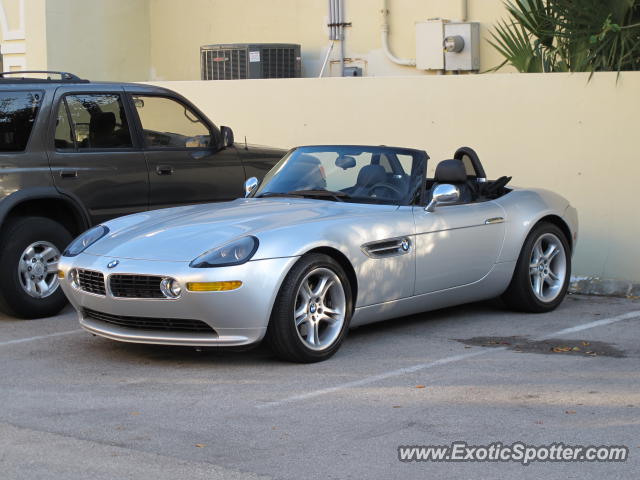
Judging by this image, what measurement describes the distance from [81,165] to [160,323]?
2.85 metres

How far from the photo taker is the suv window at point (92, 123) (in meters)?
9.16

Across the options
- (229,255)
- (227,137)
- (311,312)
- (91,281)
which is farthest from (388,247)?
(227,137)

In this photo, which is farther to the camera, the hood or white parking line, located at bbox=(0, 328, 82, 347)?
white parking line, located at bbox=(0, 328, 82, 347)

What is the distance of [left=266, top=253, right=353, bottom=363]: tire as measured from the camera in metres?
6.68

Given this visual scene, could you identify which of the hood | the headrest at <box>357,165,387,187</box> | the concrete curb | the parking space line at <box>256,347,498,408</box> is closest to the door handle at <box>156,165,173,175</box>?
the hood

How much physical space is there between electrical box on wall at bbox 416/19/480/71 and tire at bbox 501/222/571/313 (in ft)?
18.8

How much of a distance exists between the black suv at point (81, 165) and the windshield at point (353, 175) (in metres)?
1.66

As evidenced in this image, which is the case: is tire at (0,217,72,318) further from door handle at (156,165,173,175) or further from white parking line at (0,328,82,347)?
door handle at (156,165,173,175)

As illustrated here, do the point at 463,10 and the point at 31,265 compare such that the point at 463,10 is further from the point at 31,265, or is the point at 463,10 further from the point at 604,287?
the point at 31,265

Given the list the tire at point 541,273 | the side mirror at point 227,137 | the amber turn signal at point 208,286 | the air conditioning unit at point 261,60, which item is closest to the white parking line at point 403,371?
the tire at point 541,273

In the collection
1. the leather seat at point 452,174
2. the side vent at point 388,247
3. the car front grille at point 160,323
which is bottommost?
the car front grille at point 160,323

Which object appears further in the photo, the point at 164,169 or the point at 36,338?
the point at 164,169

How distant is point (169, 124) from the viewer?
10.0 m

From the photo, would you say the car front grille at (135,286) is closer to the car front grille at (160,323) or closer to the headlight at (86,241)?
the car front grille at (160,323)
